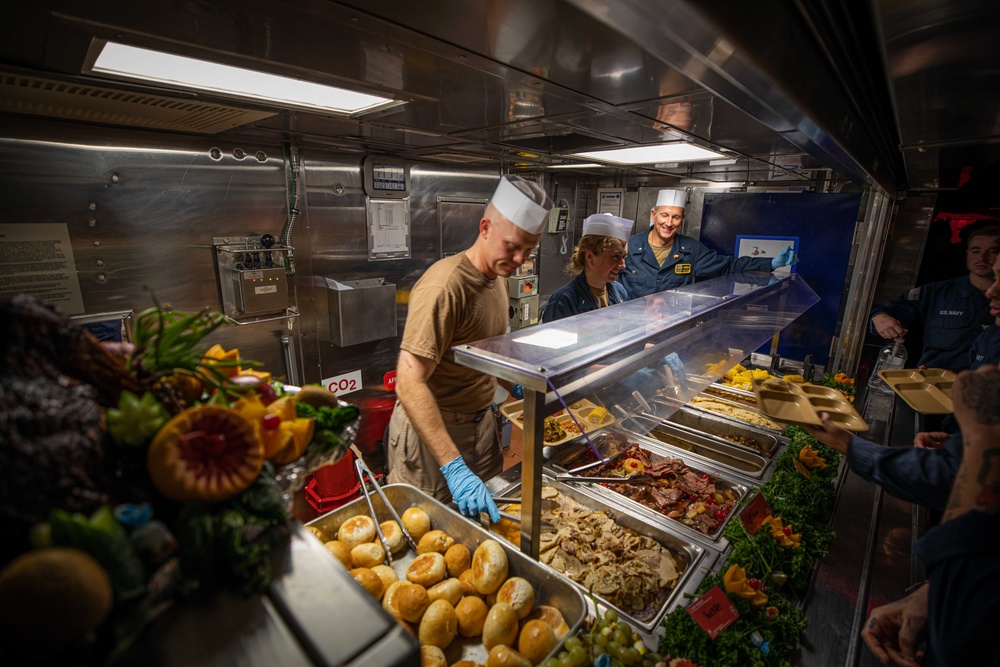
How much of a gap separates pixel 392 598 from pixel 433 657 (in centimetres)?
22

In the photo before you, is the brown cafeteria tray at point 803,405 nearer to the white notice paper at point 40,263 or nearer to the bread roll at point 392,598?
the bread roll at point 392,598

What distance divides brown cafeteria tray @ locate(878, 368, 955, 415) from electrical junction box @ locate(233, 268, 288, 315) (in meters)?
3.95

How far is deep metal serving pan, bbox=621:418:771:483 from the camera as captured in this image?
2.67 m

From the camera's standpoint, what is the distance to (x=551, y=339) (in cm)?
179

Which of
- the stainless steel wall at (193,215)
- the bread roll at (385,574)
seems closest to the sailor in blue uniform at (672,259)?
the stainless steel wall at (193,215)

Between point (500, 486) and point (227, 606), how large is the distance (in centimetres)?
162

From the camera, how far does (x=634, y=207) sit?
599 centimetres

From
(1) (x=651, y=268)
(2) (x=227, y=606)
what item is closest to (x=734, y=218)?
(1) (x=651, y=268)

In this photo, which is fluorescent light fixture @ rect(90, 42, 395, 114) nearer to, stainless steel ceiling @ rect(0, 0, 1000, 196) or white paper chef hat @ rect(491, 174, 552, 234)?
stainless steel ceiling @ rect(0, 0, 1000, 196)

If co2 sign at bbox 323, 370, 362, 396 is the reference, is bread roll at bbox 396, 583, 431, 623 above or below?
above

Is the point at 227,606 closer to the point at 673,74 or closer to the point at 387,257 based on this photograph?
the point at 673,74

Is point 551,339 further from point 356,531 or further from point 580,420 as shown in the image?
point 356,531

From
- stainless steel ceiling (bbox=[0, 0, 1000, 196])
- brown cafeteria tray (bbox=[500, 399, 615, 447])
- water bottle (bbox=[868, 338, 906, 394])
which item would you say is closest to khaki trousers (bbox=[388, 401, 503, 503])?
brown cafeteria tray (bbox=[500, 399, 615, 447])

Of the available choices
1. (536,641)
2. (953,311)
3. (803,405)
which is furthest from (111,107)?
(953,311)
